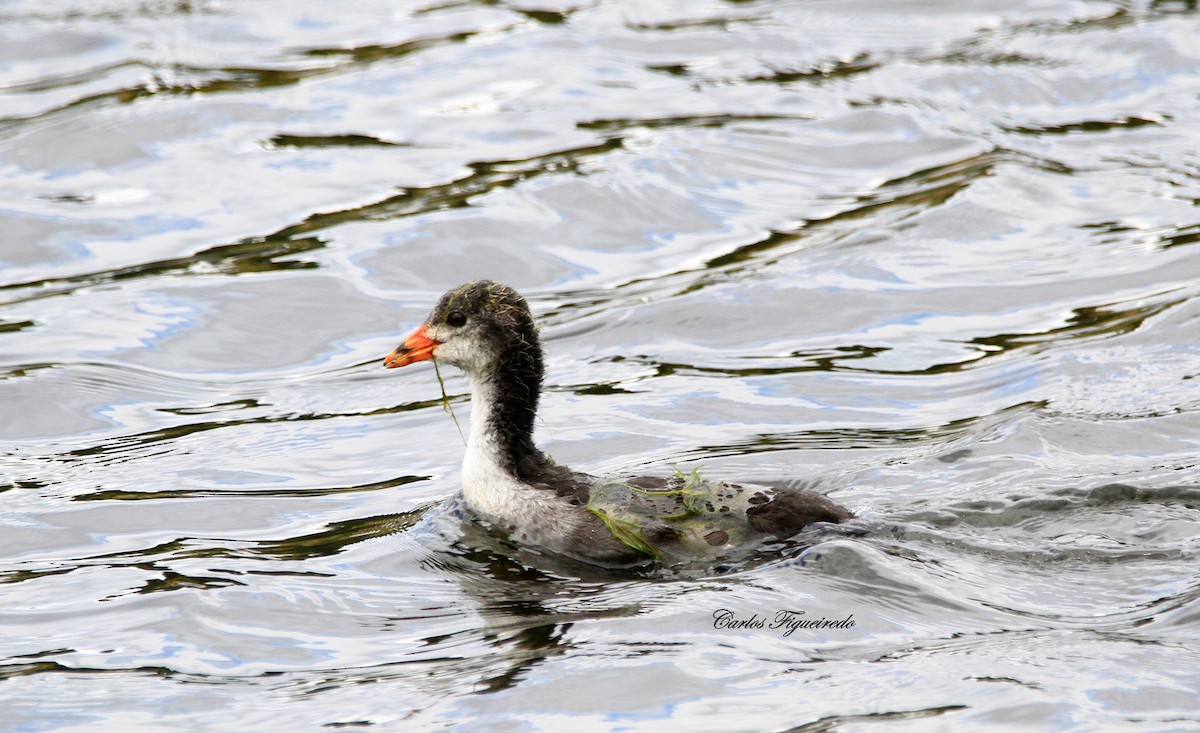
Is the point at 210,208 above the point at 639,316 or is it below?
above

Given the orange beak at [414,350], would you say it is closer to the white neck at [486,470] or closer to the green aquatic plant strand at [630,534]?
the white neck at [486,470]

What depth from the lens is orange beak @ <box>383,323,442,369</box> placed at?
9.00 meters

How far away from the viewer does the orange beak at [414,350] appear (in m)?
9.00

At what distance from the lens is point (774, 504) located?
26.4ft

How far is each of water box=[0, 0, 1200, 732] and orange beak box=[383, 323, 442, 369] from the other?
886mm

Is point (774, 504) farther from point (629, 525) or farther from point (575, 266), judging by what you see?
point (575, 266)

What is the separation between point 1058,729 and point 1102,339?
5857 millimetres

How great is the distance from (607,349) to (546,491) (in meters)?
3.29

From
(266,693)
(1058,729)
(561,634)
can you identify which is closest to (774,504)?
(561,634)
